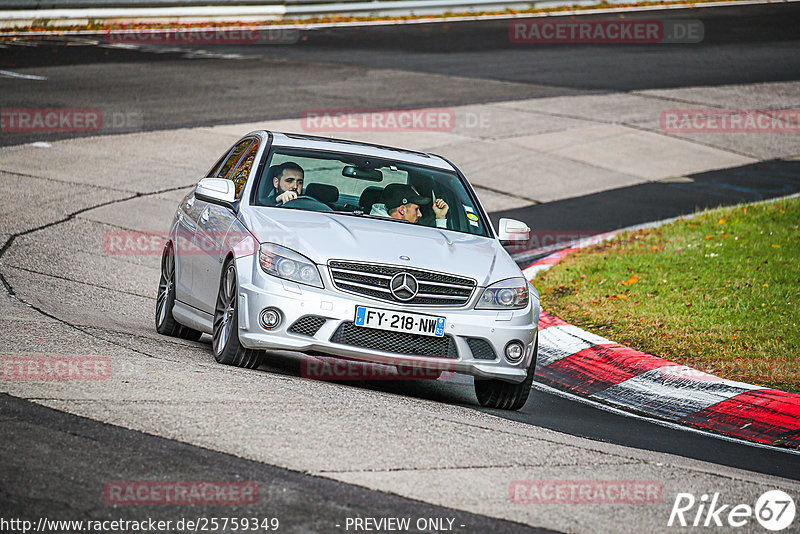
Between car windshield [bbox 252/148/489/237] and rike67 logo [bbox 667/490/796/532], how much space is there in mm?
3468

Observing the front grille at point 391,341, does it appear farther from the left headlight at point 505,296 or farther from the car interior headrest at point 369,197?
the car interior headrest at point 369,197

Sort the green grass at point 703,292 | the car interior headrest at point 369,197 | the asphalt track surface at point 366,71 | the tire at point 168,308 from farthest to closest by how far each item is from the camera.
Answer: the asphalt track surface at point 366,71, the green grass at point 703,292, the tire at point 168,308, the car interior headrest at point 369,197

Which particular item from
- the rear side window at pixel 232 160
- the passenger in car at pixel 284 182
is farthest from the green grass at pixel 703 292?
the rear side window at pixel 232 160

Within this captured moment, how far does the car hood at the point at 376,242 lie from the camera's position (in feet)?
25.2

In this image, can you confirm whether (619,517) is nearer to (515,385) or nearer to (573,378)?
(515,385)

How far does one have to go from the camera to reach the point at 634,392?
904 cm

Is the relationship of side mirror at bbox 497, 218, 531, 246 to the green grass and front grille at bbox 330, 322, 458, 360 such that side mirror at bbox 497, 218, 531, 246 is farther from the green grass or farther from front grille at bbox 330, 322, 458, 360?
the green grass

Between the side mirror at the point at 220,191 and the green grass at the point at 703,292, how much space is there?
11.9ft

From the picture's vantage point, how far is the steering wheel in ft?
28.0

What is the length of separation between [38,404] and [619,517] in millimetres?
3008

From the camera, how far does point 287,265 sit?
25.1 ft

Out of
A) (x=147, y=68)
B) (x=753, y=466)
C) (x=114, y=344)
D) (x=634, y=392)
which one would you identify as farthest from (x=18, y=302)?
(x=147, y=68)

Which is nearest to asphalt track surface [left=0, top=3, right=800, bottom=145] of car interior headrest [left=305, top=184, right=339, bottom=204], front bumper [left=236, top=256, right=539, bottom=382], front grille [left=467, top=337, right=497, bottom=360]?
car interior headrest [left=305, top=184, right=339, bottom=204]

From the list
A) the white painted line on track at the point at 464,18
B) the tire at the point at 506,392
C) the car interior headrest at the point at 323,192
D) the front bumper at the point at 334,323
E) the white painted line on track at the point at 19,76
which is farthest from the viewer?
the white painted line on track at the point at 464,18
